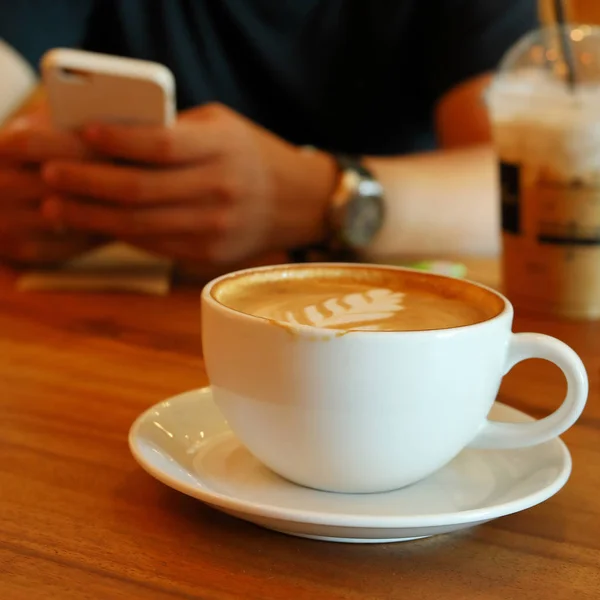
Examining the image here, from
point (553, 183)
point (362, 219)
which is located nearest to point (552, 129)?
point (553, 183)

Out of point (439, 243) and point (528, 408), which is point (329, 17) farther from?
point (528, 408)

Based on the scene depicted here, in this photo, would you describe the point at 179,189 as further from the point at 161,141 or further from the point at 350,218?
the point at 350,218

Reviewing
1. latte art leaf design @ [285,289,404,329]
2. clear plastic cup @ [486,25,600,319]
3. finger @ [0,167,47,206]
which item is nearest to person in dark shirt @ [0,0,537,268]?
finger @ [0,167,47,206]

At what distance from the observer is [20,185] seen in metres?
0.93

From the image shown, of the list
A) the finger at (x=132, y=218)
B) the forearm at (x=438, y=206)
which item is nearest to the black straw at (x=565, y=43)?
the forearm at (x=438, y=206)

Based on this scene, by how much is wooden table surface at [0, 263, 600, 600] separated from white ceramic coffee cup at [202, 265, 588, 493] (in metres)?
0.04

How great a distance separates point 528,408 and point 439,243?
543 millimetres

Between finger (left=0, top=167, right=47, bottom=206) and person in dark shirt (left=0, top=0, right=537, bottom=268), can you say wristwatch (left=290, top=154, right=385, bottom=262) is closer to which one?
person in dark shirt (left=0, top=0, right=537, bottom=268)

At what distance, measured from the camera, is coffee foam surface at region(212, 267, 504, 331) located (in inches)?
15.0

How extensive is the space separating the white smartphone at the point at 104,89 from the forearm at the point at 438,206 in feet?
1.12

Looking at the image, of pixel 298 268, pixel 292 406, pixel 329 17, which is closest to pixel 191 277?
pixel 298 268

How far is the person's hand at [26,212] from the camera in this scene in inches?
36.0

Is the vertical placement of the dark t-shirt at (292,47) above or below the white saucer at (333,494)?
above

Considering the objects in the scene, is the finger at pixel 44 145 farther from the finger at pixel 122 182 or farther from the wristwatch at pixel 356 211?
the wristwatch at pixel 356 211
